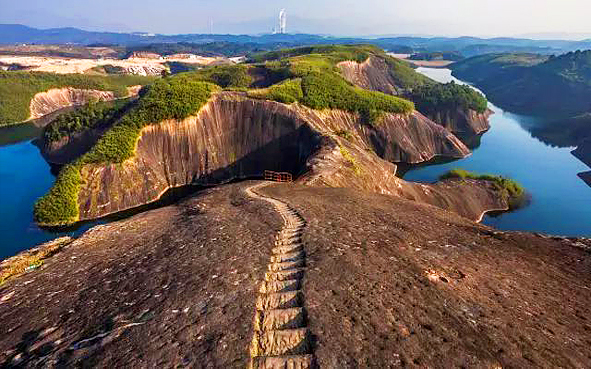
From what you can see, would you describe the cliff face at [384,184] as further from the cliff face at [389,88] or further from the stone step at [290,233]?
the cliff face at [389,88]

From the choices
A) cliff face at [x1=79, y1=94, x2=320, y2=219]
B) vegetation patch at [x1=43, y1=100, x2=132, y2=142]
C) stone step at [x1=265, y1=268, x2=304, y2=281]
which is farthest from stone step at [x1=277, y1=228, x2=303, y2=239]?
vegetation patch at [x1=43, y1=100, x2=132, y2=142]

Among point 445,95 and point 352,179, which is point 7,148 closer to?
point 352,179

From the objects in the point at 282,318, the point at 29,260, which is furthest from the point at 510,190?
the point at 29,260

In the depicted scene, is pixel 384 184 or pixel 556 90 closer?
pixel 384 184

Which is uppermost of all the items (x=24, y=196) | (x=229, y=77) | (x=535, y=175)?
(x=229, y=77)

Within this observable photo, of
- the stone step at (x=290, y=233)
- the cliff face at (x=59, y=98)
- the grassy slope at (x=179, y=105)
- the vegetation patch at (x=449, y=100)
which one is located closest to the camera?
the stone step at (x=290, y=233)

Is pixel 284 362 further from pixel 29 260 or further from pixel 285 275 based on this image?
pixel 29 260

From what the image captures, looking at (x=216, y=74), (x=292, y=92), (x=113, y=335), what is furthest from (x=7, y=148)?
(x=113, y=335)

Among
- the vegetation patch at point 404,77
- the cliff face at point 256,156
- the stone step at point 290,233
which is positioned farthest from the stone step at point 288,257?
the vegetation patch at point 404,77
